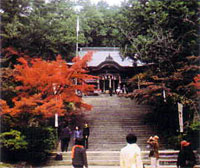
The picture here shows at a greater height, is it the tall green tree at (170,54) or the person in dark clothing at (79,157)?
A: the tall green tree at (170,54)

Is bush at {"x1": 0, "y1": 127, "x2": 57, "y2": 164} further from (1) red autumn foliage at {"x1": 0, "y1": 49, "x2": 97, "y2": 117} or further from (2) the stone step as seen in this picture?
(1) red autumn foliage at {"x1": 0, "y1": 49, "x2": 97, "y2": 117}

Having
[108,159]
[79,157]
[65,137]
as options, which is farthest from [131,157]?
[65,137]

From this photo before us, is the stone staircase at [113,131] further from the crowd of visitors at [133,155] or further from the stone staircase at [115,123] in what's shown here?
the crowd of visitors at [133,155]

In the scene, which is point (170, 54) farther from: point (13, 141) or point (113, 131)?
point (13, 141)

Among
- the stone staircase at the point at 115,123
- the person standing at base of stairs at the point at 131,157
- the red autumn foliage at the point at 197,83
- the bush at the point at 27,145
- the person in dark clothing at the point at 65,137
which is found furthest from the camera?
the stone staircase at the point at 115,123

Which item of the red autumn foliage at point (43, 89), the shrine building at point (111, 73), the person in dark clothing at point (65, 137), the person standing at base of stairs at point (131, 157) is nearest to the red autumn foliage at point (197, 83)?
the red autumn foliage at point (43, 89)

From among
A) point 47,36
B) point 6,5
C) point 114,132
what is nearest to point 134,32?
point 47,36

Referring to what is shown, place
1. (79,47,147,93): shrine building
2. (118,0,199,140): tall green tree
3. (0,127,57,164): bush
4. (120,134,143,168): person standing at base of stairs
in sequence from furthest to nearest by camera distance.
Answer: (79,47,147,93): shrine building < (118,0,199,140): tall green tree < (0,127,57,164): bush < (120,134,143,168): person standing at base of stairs

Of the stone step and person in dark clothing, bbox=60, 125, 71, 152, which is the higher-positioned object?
person in dark clothing, bbox=60, 125, 71, 152

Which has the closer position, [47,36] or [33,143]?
[33,143]

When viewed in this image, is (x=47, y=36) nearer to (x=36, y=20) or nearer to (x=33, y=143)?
(x=36, y=20)

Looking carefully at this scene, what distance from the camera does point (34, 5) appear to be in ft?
68.4

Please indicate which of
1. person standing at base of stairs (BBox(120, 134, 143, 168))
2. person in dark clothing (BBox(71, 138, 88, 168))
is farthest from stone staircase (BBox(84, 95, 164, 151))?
person standing at base of stairs (BBox(120, 134, 143, 168))

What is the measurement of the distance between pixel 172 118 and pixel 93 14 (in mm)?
31004
